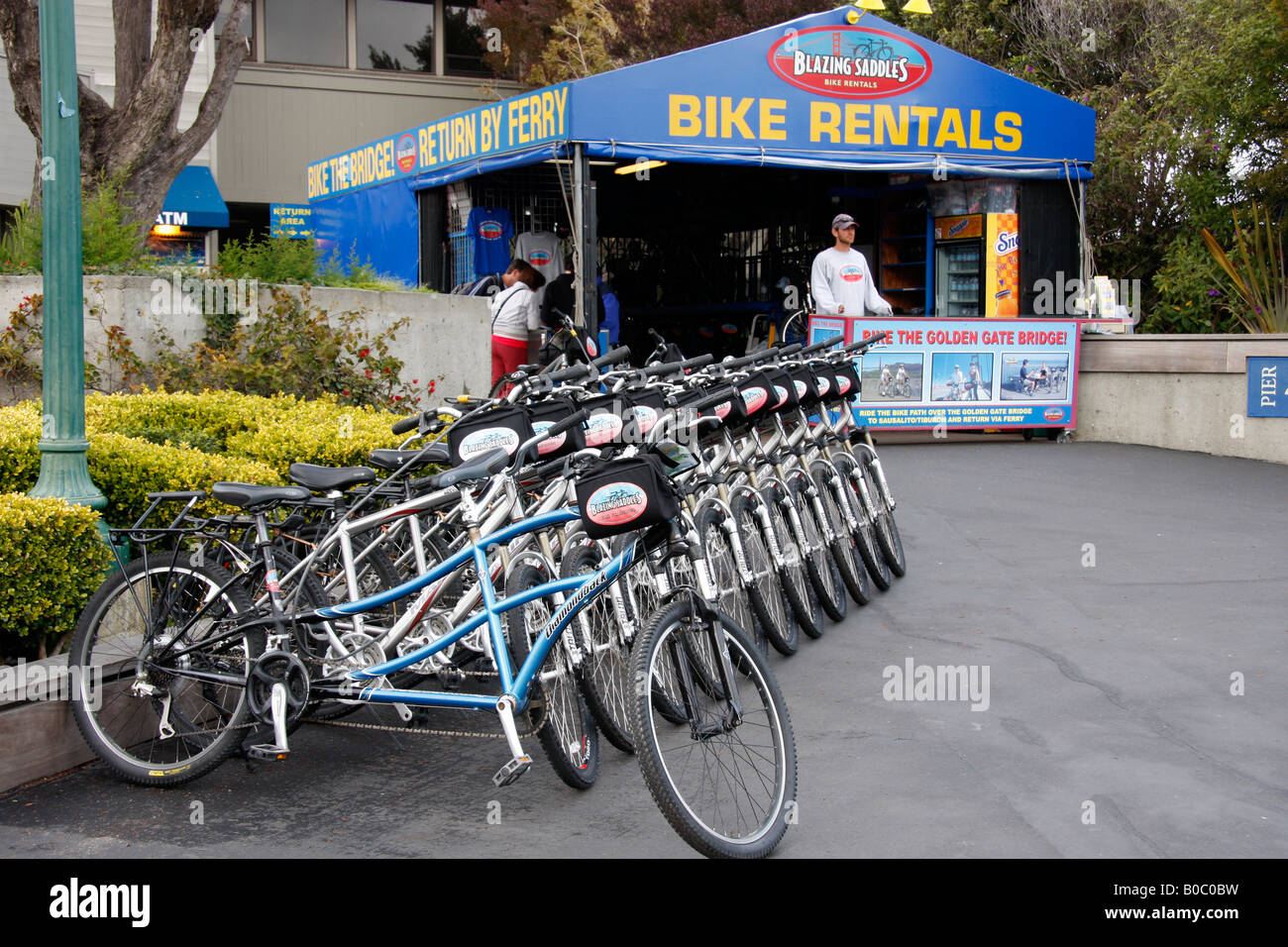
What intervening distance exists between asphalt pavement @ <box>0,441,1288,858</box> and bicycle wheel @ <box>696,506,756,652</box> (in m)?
0.40

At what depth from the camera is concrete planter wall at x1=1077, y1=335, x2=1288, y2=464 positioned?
12.7 metres

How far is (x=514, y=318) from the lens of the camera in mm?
13211

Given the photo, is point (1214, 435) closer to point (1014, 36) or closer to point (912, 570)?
point (912, 570)

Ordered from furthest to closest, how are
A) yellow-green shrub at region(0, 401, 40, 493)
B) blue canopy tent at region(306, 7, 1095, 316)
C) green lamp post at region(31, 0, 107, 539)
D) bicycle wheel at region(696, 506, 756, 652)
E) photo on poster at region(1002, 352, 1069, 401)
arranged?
photo on poster at region(1002, 352, 1069, 401), blue canopy tent at region(306, 7, 1095, 316), yellow-green shrub at region(0, 401, 40, 493), bicycle wheel at region(696, 506, 756, 652), green lamp post at region(31, 0, 107, 539)

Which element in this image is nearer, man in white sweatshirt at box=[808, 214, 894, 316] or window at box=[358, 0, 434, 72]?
man in white sweatshirt at box=[808, 214, 894, 316]

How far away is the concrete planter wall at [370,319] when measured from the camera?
8.98 meters

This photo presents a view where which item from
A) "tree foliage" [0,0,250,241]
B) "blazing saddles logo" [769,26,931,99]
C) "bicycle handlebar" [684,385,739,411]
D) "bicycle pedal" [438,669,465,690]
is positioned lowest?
"bicycle pedal" [438,669,465,690]

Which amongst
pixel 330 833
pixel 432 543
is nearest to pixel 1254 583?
pixel 432 543

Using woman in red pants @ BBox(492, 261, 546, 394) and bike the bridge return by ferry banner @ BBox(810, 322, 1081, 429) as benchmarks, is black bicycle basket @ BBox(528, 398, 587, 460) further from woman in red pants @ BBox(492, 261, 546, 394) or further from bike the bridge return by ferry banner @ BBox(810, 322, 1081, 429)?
bike the bridge return by ferry banner @ BBox(810, 322, 1081, 429)

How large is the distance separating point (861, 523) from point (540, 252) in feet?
28.3

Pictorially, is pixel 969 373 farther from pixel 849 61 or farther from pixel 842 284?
pixel 849 61

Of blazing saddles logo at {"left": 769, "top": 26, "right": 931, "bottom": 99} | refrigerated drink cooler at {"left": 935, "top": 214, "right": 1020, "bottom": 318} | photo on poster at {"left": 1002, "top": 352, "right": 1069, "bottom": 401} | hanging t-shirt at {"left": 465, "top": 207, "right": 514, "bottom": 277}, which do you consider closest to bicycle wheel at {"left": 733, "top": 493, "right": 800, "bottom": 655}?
photo on poster at {"left": 1002, "top": 352, "right": 1069, "bottom": 401}

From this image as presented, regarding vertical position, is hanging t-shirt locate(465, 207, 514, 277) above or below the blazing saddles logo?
below

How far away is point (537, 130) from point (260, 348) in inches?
187
